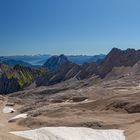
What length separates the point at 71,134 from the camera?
38094 millimetres

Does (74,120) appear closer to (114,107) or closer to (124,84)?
(114,107)

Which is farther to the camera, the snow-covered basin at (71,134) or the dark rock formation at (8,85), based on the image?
the dark rock formation at (8,85)

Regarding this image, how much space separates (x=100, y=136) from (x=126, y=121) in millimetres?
7733

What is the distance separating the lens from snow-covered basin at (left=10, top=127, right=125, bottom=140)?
34.7m

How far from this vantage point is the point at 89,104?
206ft

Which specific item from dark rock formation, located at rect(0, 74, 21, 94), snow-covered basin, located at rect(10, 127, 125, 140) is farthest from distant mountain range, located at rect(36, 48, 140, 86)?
snow-covered basin, located at rect(10, 127, 125, 140)

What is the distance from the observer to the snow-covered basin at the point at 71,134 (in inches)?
1364

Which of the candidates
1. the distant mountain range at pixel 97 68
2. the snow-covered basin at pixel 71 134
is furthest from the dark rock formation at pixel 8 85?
the snow-covered basin at pixel 71 134

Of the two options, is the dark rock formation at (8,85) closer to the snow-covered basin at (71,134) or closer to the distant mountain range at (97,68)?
the distant mountain range at (97,68)

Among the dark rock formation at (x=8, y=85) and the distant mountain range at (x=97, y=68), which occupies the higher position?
the distant mountain range at (x=97, y=68)

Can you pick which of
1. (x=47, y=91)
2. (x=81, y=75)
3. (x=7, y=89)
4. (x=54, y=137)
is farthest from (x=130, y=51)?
(x=54, y=137)

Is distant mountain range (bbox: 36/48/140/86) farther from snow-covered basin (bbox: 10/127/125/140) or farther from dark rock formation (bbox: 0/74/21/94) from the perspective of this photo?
snow-covered basin (bbox: 10/127/125/140)

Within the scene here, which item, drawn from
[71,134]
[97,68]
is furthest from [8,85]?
[71,134]

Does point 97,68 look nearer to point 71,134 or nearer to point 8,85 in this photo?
point 8,85
